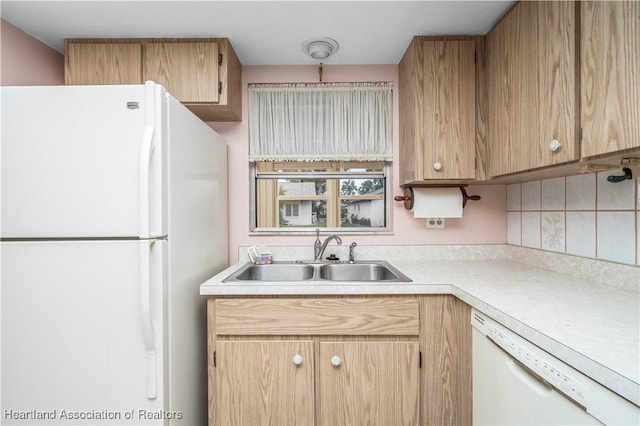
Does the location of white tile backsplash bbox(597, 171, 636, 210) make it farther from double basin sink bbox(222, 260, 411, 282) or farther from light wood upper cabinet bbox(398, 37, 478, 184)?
double basin sink bbox(222, 260, 411, 282)

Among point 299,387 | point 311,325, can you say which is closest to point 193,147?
point 311,325

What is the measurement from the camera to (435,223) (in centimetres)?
199

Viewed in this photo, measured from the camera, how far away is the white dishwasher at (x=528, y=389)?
65 cm

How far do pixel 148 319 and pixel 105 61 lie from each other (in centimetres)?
146

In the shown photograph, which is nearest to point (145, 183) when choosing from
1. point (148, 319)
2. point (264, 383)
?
point (148, 319)

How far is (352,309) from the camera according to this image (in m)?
1.34

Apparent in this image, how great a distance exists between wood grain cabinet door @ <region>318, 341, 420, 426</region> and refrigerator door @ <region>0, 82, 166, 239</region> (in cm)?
100

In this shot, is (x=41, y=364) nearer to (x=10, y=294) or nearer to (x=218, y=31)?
(x=10, y=294)

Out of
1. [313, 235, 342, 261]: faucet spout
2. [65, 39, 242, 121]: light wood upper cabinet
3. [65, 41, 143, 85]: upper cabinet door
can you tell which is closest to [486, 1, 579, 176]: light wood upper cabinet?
[313, 235, 342, 261]: faucet spout

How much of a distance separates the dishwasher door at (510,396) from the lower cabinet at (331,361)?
164 millimetres

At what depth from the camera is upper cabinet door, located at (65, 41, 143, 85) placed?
161 cm

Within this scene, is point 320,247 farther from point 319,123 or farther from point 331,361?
point 319,123

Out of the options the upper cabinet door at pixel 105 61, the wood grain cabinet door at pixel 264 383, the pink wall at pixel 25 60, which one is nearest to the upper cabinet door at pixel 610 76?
the wood grain cabinet door at pixel 264 383

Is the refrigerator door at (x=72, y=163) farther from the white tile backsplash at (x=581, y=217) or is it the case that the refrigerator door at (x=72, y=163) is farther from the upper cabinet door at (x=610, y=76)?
the white tile backsplash at (x=581, y=217)
